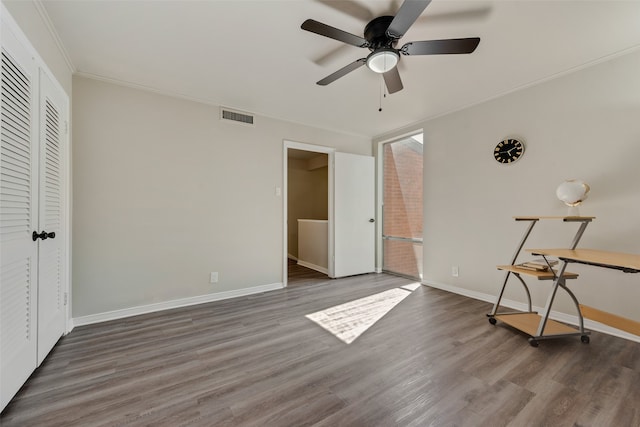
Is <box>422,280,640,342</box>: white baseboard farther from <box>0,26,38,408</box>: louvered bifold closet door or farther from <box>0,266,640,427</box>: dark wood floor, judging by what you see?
<box>0,26,38,408</box>: louvered bifold closet door

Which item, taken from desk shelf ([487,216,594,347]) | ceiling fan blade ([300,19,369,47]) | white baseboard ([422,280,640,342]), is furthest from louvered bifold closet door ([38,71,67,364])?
white baseboard ([422,280,640,342])

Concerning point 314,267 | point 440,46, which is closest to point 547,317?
point 440,46

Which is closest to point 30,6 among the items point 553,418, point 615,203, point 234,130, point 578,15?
point 234,130

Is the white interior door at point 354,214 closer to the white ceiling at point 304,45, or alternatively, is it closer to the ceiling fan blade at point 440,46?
the white ceiling at point 304,45

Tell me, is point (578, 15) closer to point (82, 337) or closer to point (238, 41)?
point (238, 41)

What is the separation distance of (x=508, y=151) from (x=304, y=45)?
2.53 metres

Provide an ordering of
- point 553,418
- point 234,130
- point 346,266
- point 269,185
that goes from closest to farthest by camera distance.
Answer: point 553,418 → point 234,130 → point 269,185 → point 346,266

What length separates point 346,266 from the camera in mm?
4348

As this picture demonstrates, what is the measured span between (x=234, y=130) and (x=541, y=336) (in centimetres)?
381

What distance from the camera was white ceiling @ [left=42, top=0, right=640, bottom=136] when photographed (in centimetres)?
177

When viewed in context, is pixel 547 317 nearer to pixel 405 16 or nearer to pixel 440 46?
pixel 440 46

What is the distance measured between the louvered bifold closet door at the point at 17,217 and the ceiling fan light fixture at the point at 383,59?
213cm

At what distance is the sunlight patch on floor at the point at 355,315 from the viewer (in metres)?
2.36

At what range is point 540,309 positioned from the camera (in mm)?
2760
